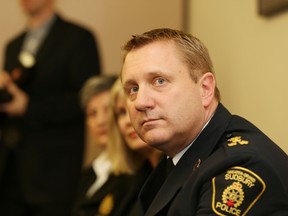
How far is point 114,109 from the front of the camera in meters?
2.32

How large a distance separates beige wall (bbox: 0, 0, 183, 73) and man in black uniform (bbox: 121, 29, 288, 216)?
2112 millimetres

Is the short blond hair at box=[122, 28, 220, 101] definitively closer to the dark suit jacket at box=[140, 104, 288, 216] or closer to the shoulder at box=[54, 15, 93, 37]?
the dark suit jacket at box=[140, 104, 288, 216]

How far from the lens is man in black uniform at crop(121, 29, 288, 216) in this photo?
117 centimetres

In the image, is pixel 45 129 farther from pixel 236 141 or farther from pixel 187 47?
pixel 236 141

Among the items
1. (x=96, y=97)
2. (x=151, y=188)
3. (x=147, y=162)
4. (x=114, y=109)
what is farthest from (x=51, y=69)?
(x=151, y=188)

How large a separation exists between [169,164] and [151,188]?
8 cm

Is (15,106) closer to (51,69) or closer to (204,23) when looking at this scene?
(51,69)

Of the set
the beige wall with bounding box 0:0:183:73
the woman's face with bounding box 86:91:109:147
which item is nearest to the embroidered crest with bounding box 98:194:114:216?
the woman's face with bounding box 86:91:109:147

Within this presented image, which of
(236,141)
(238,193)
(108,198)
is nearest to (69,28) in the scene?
(108,198)

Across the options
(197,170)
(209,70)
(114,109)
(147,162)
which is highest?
(209,70)

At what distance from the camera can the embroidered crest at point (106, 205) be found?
2.22 metres

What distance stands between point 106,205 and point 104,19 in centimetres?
158

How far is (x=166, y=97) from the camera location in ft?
4.24

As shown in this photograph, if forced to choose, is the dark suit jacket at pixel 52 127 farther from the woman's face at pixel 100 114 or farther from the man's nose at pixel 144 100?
the man's nose at pixel 144 100
